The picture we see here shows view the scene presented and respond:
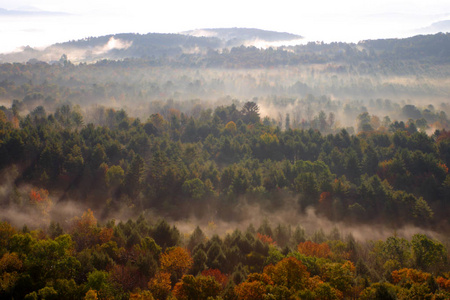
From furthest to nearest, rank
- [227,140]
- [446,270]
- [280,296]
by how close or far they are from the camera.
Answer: [227,140], [446,270], [280,296]

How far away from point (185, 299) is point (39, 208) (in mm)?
72093

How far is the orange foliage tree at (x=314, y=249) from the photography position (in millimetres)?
72000

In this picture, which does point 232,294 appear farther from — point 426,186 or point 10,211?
point 426,186

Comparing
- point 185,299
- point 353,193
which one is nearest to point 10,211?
point 185,299

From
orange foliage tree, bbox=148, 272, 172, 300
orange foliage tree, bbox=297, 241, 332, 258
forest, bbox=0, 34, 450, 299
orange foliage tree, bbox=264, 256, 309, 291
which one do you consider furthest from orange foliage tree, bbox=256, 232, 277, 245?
orange foliage tree, bbox=148, 272, 172, 300

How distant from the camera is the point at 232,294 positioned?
5091 centimetres

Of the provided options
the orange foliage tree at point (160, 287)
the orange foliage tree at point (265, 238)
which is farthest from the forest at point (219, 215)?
the orange foliage tree at point (265, 238)

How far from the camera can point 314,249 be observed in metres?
73.4

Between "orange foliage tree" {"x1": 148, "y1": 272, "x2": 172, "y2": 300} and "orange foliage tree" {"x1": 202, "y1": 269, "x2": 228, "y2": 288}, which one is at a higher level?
"orange foliage tree" {"x1": 148, "y1": 272, "x2": 172, "y2": 300}

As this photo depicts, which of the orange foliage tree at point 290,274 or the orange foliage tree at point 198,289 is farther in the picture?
the orange foliage tree at point 290,274

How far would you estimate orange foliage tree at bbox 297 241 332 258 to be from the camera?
72000 millimetres

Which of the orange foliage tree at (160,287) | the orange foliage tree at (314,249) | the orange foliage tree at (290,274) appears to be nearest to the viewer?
the orange foliage tree at (290,274)

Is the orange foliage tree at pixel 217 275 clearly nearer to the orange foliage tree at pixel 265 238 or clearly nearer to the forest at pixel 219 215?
the forest at pixel 219 215

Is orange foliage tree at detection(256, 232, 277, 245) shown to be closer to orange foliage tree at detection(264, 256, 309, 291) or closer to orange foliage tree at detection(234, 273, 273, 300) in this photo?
orange foliage tree at detection(264, 256, 309, 291)
